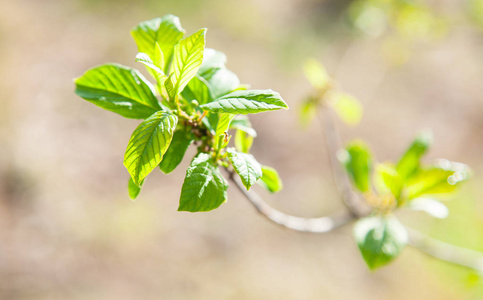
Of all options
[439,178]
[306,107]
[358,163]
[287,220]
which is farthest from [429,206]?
[306,107]

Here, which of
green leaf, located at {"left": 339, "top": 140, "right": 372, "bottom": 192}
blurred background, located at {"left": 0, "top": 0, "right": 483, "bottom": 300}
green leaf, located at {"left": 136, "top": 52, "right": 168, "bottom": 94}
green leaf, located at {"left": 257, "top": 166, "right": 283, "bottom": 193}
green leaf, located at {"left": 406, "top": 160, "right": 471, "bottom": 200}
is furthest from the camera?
blurred background, located at {"left": 0, "top": 0, "right": 483, "bottom": 300}

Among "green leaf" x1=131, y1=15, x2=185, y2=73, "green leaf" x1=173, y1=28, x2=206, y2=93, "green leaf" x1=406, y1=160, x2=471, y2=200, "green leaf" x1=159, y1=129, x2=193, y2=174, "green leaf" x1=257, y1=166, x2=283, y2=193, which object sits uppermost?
"green leaf" x1=131, y1=15, x2=185, y2=73

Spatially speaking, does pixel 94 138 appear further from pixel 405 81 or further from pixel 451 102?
pixel 451 102

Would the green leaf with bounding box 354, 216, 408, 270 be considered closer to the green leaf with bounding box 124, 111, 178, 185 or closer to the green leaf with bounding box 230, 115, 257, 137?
the green leaf with bounding box 230, 115, 257, 137

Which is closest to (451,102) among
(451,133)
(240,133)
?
(451,133)

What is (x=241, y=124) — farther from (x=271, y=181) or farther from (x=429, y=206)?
(x=429, y=206)

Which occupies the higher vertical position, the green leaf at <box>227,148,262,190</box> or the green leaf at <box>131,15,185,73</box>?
the green leaf at <box>131,15,185,73</box>

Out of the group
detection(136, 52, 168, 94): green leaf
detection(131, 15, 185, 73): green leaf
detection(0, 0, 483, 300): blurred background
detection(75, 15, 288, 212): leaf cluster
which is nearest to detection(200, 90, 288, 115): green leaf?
detection(75, 15, 288, 212): leaf cluster
